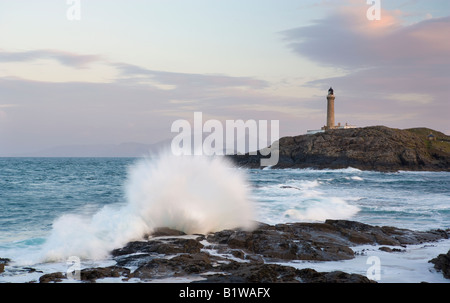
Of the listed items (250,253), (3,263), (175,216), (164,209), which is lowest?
(250,253)

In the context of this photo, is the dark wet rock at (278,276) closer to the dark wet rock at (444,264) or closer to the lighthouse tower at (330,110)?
the dark wet rock at (444,264)

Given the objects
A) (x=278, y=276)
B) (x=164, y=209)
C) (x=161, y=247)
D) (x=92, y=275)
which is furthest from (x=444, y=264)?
(x=164, y=209)

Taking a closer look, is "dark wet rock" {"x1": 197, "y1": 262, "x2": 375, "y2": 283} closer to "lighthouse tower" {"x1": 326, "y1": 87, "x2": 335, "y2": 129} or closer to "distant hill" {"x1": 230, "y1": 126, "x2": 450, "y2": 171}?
"distant hill" {"x1": 230, "y1": 126, "x2": 450, "y2": 171}

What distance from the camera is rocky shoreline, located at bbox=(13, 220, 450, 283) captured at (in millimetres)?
7617

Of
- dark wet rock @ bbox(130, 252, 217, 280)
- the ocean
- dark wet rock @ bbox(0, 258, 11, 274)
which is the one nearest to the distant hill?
the ocean

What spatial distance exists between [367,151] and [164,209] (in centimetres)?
5614

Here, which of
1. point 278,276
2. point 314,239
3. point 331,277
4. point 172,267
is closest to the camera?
point 331,277

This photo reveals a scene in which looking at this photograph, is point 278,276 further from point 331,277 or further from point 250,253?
point 250,253

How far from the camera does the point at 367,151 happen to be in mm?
64625

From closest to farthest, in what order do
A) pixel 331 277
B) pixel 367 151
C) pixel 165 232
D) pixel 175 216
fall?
pixel 331 277
pixel 165 232
pixel 175 216
pixel 367 151

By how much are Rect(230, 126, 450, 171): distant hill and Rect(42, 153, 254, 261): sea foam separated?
5003 centimetres

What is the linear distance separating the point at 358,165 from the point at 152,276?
59196 mm

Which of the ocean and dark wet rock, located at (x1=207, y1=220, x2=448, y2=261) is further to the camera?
dark wet rock, located at (x1=207, y1=220, x2=448, y2=261)
